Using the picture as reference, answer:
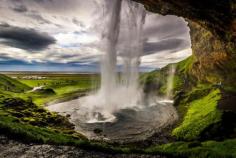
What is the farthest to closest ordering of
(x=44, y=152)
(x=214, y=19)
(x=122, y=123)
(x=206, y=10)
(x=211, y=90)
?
1. (x=211, y=90)
2. (x=122, y=123)
3. (x=214, y=19)
4. (x=206, y=10)
5. (x=44, y=152)

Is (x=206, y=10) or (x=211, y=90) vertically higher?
(x=206, y=10)

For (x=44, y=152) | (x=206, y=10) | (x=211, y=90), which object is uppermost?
(x=206, y=10)

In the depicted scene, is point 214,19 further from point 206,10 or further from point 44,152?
point 44,152

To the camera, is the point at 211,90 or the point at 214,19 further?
Answer: the point at 211,90

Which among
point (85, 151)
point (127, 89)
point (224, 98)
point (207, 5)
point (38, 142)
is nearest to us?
point (85, 151)

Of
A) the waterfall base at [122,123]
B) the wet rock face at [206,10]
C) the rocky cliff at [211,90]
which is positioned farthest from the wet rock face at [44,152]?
the rocky cliff at [211,90]

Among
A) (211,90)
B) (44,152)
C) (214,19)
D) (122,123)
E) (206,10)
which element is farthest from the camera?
(211,90)

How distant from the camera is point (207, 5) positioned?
197ft

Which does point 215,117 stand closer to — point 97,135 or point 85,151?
point 97,135

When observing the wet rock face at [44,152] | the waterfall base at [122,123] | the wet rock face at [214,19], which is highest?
the wet rock face at [214,19]

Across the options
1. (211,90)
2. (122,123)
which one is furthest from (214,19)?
(211,90)

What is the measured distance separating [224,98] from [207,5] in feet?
173

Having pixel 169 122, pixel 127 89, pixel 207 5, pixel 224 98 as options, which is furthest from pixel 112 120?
pixel 127 89

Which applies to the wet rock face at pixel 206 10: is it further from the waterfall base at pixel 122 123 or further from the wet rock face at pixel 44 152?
the wet rock face at pixel 44 152
